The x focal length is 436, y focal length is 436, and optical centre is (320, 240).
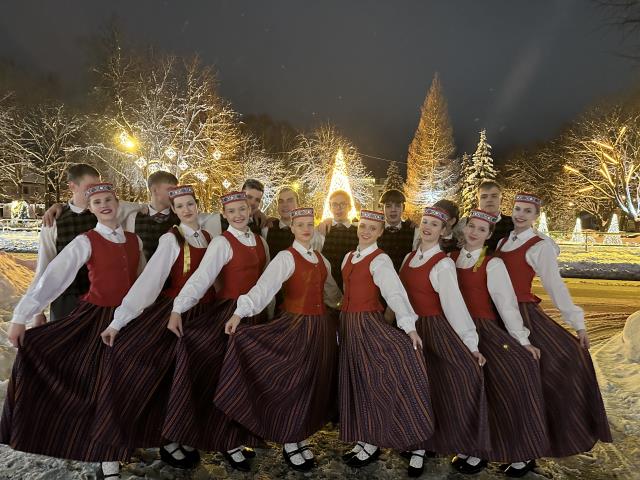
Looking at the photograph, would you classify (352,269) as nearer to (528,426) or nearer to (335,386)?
(335,386)

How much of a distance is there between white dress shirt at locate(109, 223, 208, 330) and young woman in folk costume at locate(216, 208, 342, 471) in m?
0.64

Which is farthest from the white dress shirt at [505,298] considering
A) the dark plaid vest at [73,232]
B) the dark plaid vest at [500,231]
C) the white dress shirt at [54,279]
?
the dark plaid vest at [73,232]

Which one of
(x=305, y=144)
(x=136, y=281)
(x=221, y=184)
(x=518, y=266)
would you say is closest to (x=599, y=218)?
(x=305, y=144)

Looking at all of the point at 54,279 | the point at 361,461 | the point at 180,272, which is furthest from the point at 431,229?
the point at 54,279

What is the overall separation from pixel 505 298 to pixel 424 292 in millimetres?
627

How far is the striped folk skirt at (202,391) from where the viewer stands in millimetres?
3162

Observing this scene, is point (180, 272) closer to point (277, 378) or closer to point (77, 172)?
point (277, 378)

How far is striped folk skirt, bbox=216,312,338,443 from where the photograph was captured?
3.19 meters

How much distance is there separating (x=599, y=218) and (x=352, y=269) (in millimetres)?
37221

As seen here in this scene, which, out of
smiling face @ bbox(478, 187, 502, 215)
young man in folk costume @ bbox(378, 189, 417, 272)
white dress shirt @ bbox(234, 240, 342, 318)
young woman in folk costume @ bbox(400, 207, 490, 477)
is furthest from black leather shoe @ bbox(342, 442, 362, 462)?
smiling face @ bbox(478, 187, 502, 215)

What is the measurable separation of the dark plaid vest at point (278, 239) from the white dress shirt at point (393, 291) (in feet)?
4.87

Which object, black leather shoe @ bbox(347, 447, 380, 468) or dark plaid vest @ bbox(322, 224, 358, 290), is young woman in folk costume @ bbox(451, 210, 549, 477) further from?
dark plaid vest @ bbox(322, 224, 358, 290)

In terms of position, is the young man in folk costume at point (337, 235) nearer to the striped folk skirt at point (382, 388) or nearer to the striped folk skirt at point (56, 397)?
the striped folk skirt at point (382, 388)

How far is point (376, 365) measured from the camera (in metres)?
3.32
